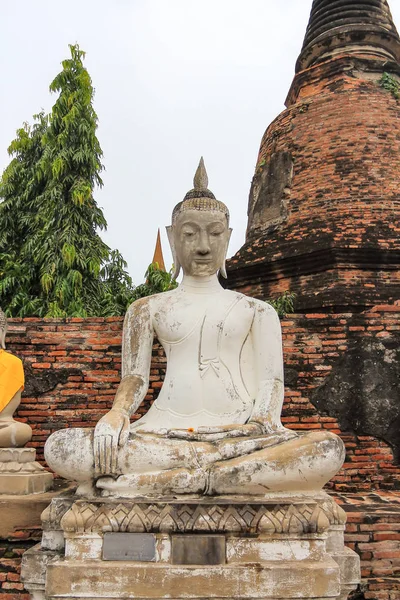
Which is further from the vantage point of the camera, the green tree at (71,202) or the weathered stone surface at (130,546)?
the green tree at (71,202)

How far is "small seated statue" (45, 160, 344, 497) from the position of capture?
278 centimetres

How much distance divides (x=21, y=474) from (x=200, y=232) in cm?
208

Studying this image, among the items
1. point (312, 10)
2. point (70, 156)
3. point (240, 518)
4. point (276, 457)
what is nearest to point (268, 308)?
point (276, 457)

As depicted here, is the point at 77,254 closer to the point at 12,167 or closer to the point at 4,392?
the point at 12,167

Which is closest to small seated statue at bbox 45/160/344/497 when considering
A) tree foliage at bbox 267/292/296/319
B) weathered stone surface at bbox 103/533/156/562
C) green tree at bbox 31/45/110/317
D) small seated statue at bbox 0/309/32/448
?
weathered stone surface at bbox 103/533/156/562

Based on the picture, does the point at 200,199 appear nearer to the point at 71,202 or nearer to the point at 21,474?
the point at 21,474

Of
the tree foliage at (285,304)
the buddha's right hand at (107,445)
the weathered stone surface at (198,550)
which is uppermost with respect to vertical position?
the tree foliage at (285,304)

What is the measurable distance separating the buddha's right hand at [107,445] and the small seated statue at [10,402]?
1635mm

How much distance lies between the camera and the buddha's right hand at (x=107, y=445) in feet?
9.20

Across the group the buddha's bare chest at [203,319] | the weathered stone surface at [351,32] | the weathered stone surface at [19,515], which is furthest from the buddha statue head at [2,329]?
the weathered stone surface at [351,32]

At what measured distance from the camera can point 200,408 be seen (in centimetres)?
337

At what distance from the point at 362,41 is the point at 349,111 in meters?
1.71

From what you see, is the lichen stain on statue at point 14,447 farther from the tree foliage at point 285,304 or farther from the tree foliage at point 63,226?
the tree foliage at point 63,226

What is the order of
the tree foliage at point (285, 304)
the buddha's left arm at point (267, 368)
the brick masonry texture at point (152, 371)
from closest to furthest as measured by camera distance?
the buddha's left arm at point (267, 368) < the brick masonry texture at point (152, 371) < the tree foliage at point (285, 304)
